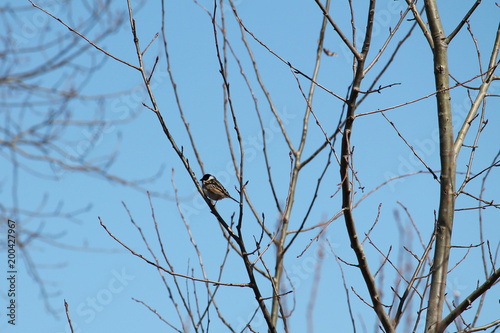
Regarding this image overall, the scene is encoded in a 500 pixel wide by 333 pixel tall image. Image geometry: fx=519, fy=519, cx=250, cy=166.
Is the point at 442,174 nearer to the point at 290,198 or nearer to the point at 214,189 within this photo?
the point at 290,198

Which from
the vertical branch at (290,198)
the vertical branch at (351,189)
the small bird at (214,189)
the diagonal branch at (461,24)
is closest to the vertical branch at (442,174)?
the diagonal branch at (461,24)

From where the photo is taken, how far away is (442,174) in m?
2.51

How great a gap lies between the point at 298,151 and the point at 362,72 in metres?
1.34

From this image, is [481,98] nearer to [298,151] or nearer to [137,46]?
[298,151]

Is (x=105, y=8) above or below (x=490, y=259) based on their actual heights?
above

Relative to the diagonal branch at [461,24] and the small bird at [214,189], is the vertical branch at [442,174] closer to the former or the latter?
the diagonal branch at [461,24]

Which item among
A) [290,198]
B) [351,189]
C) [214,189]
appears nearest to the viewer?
[351,189]

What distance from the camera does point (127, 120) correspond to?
15.7 feet

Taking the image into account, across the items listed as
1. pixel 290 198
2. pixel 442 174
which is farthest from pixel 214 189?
pixel 442 174

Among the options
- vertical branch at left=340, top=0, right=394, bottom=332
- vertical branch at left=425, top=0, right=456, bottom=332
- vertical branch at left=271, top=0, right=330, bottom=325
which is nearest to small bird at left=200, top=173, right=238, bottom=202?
vertical branch at left=271, top=0, right=330, bottom=325

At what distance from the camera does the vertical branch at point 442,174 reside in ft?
7.54

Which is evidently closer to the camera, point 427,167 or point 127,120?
point 427,167

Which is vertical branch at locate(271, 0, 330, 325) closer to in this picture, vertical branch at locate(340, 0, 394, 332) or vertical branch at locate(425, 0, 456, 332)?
vertical branch at locate(340, 0, 394, 332)

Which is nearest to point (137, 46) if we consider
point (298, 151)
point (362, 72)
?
point (362, 72)
